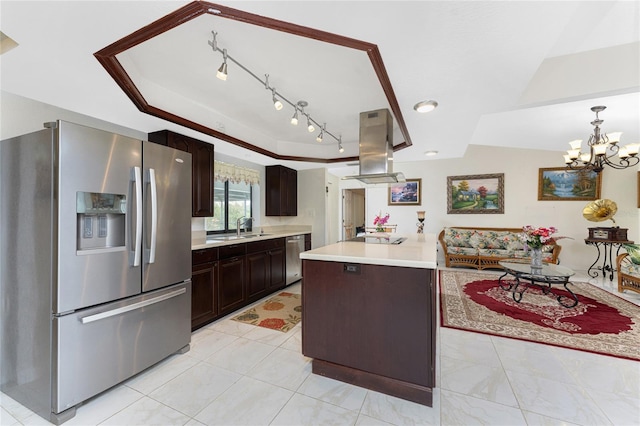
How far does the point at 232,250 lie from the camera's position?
3.07 meters

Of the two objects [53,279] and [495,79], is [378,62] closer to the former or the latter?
[495,79]

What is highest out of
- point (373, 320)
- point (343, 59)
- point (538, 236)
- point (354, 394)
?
point (343, 59)

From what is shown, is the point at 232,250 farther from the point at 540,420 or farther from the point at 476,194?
the point at 476,194

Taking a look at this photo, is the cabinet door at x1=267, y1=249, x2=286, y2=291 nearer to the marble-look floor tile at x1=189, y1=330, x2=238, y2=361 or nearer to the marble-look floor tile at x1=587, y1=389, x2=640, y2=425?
the marble-look floor tile at x1=189, y1=330, x2=238, y2=361

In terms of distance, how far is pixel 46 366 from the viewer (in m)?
1.50

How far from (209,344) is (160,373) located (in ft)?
1.57

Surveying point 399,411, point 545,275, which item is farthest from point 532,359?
point 545,275

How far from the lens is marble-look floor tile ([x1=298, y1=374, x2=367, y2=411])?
65.2 inches

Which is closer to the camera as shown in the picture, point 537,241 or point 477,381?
point 477,381

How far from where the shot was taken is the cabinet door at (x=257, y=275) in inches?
132

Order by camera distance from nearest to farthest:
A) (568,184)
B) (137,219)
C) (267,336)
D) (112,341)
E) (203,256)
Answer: (112,341) < (137,219) < (267,336) < (203,256) < (568,184)

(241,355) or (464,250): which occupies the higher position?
(464,250)

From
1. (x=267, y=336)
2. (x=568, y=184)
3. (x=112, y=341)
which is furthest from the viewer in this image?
(x=568, y=184)

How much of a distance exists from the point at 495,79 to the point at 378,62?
94cm
